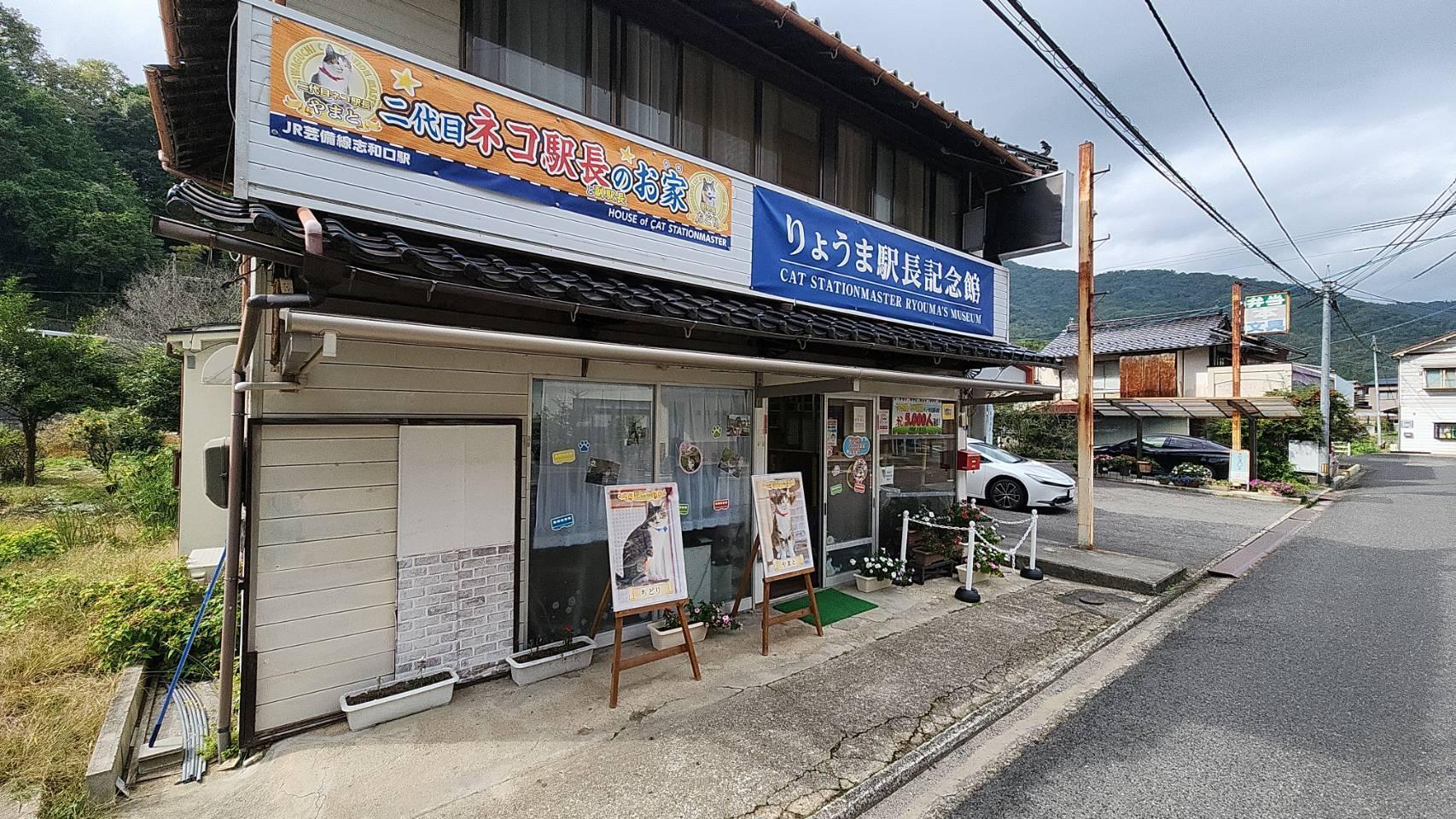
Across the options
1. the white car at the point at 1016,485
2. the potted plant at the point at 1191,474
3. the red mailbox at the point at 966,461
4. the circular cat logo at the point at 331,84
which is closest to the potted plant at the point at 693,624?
the circular cat logo at the point at 331,84

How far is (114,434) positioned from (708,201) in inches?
610

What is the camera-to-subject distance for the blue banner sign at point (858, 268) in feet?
17.4

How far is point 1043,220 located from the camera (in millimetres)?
7602

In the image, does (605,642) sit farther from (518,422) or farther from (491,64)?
(491,64)

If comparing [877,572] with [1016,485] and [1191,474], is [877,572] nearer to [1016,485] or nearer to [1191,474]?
[1016,485]

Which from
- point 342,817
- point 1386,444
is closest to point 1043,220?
point 342,817

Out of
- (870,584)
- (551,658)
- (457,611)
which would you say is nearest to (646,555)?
(551,658)

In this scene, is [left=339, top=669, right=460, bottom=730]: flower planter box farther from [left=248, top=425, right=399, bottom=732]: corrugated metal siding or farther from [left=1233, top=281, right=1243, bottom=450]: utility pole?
[left=1233, top=281, right=1243, bottom=450]: utility pole

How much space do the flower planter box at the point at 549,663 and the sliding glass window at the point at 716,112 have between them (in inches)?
167

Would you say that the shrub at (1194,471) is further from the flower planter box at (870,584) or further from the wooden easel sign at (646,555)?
the wooden easel sign at (646,555)

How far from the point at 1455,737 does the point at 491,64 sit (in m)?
7.78

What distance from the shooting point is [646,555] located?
167 inches

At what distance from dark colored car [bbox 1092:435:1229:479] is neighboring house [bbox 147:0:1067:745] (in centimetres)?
1661

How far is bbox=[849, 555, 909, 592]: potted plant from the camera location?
643cm
